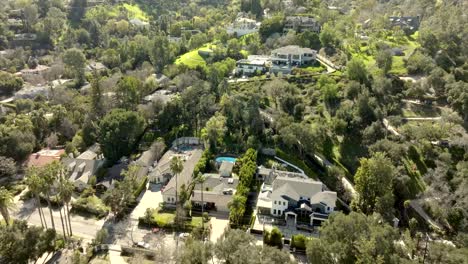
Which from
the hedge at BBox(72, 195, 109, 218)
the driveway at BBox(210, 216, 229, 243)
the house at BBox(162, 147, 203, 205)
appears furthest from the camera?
the house at BBox(162, 147, 203, 205)

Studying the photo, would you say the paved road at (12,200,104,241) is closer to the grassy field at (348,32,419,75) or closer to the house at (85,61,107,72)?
the house at (85,61,107,72)

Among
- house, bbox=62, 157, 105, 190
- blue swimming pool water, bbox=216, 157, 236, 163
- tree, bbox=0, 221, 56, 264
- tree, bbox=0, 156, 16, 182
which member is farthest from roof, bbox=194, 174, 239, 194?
tree, bbox=0, 156, 16, 182

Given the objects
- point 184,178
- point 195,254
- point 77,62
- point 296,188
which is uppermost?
point 77,62

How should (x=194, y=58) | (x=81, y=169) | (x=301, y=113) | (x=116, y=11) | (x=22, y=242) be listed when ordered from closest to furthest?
(x=22, y=242) → (x=81, y=169) → (x=301, y=113) → (x=194, y=58) → (x=116, y=11)

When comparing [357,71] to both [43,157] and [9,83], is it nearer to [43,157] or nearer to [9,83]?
[43,157]

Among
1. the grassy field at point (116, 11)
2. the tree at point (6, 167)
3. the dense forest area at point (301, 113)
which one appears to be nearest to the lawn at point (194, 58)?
the dense forest area at point (301, 113)

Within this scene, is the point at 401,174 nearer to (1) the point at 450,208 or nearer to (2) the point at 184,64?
→ (1) the point at 450,208

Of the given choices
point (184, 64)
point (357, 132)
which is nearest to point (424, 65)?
point (357, 132)

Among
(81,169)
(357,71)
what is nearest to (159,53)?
(81,169)
